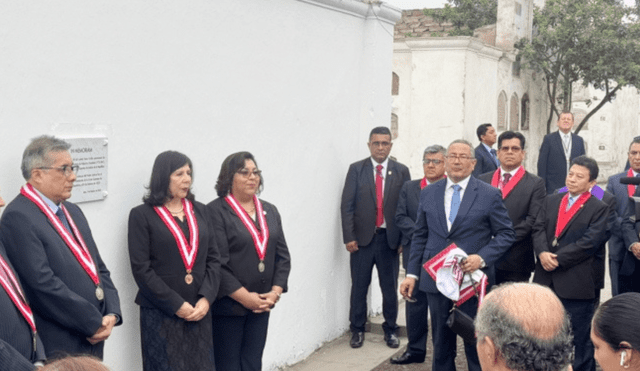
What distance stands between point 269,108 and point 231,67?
2.09 feet

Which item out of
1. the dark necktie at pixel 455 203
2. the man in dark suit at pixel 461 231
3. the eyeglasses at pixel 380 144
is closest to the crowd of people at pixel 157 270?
the man in dark suit at pixel 461 231

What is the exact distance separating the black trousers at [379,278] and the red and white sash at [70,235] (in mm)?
3707

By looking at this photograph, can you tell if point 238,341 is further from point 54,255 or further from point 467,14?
point 467,14

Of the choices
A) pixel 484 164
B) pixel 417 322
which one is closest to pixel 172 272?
pixel 417 322

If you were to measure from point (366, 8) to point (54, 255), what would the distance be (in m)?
5.00

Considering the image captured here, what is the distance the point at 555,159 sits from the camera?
35.5ft

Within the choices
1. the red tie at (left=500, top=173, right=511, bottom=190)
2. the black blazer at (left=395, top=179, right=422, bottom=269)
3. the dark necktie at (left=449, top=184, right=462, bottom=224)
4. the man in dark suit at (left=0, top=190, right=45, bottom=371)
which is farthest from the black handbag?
the man in dark suit at (left=0, top=190, right=45, bottom=371)

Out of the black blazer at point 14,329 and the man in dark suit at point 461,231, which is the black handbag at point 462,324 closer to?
the man in dark suit at point 461,231

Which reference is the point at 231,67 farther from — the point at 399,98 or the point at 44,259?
the point at 399,98

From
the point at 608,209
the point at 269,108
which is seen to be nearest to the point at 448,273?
the point at 608,209

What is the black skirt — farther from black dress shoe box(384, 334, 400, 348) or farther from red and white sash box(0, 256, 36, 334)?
black dress shoe box(384, 334, 400, 348)

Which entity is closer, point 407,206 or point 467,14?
point 407,206

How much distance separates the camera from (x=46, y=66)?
442 centimetres

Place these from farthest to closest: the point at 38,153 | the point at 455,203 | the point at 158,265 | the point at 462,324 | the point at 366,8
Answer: the point at 366,8 < the point at 455,203 < the point at 462,324 < the point at 158,265 < the point at 38,153
